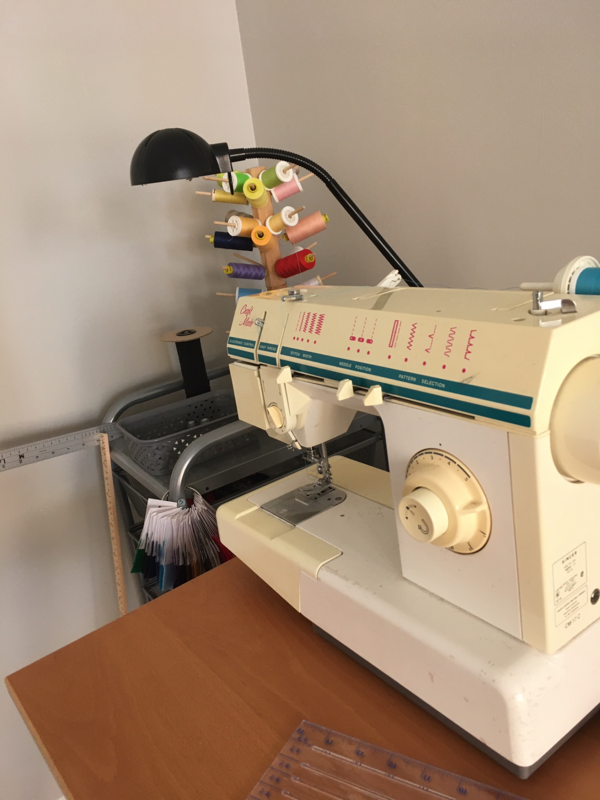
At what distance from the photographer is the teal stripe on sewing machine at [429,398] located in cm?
51

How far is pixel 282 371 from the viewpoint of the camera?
0.77 meters

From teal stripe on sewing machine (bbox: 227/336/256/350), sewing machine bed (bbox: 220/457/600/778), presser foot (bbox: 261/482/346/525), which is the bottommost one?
sewing machine bed (bbox: 220/457/600/778)

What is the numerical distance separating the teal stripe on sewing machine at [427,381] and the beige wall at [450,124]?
0.57 meters

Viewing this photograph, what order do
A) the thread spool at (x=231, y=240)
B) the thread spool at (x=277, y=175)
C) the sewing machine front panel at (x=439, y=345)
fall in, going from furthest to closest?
the thread spool at (x=231, y=240) < the thread spool at (x=277, y=175) < the sewing machine front panel at (x=439, y=345)

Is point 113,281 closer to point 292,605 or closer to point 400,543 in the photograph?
point 292,605

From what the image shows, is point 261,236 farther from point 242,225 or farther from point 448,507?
point 448,507

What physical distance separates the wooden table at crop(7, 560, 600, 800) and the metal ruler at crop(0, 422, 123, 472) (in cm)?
65

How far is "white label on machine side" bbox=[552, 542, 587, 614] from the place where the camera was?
55cm

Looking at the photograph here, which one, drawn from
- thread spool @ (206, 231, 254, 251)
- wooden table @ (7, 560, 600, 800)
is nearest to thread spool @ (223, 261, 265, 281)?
thread spool @ (206, 231, 254, 251)

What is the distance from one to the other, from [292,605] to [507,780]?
1.10 feet

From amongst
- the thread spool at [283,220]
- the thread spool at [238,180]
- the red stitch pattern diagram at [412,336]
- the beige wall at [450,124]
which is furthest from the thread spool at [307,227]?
the red stitch pattern diagram at [412,336]

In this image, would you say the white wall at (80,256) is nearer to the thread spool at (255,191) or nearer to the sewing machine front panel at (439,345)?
the thread spool at (255,191)

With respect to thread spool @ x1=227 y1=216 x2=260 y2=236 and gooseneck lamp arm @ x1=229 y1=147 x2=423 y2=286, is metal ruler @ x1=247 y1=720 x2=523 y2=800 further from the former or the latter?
thread spool @ x1=227 y1=216 x2=260 y2=236

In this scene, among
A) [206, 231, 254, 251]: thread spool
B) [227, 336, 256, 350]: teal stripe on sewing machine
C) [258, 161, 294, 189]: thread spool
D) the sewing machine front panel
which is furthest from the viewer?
[206, 231, 254, 251]: thread spool
